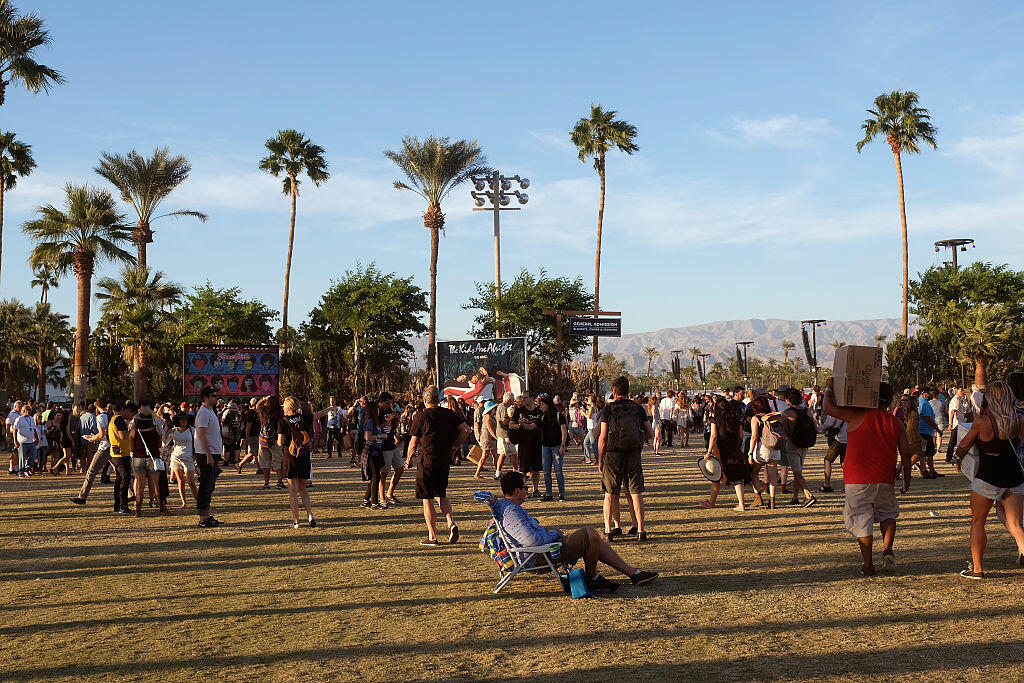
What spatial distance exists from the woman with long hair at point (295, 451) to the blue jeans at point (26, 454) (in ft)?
38.9

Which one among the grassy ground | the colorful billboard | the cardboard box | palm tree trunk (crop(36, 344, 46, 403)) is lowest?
the grassy ground

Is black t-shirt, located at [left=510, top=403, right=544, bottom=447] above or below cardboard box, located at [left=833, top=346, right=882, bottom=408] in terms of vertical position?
below

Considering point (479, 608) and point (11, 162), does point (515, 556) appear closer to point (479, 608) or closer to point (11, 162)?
point (479, 608)

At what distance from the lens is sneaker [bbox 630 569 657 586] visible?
734cm

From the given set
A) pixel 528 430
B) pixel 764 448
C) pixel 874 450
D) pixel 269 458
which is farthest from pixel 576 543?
pixel 269 458

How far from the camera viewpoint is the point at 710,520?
11.2 metres

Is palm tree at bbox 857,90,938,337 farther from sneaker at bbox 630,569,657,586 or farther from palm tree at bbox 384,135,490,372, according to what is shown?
sneaker at bbox 630,569,657,586

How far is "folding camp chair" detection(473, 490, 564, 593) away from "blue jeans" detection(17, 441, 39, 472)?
53.8 ft

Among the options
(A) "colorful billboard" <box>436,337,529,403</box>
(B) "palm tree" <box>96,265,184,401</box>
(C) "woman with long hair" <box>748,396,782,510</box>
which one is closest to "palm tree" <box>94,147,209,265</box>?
(B) "palm tree" <box>96,265,184,401</box>

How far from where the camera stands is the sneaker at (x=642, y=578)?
734cm

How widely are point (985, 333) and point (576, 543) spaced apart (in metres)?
51.4

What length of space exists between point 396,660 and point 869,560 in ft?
14.8

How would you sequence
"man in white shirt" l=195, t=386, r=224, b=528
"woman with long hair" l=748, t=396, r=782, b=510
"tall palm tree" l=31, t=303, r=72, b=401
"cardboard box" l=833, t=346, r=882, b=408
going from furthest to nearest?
1. "tall palm tree" l=31, t=303, r=72, b=401
2. "woman with long hair" l=748, t=396, r=782, b=510
3. "man in white shirt" l=195, t=386, r=224, b=528
4. "cardboard box" l=833, t=346, r=882, b=408

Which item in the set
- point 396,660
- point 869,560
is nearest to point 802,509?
point 869,560
